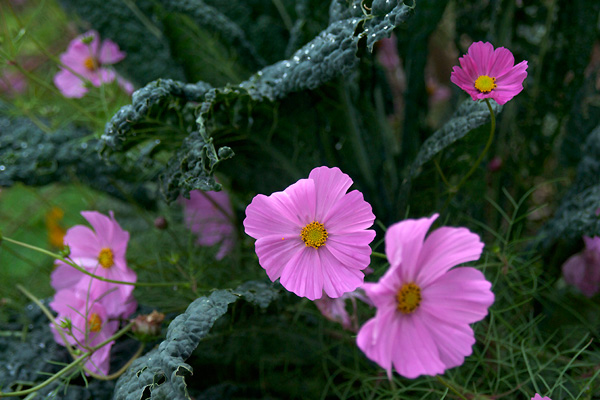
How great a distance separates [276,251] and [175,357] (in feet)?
0.46

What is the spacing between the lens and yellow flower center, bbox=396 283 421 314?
42 centimetres

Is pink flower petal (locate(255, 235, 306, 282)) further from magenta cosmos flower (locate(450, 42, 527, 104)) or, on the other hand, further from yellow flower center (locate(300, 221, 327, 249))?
magenta cosmos flower (locate(450, 42, 527, 104))

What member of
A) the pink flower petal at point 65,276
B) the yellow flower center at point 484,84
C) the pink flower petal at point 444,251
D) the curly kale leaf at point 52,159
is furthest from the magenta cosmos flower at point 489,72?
the pink flower petal at point 65,276

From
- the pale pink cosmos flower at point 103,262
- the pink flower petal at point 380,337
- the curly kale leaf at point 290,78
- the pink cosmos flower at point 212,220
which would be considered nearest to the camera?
the pink flower petal at point 380,337

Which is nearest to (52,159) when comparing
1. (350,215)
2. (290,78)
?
(290,78)

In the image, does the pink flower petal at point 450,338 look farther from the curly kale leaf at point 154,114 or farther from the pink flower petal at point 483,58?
the curly kale leaf at point 154,114

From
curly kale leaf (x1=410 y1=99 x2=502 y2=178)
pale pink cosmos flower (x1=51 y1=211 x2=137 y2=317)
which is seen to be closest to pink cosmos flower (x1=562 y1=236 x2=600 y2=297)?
curly kale leaf (x1=410 y1=99 x2=502 y2=178)

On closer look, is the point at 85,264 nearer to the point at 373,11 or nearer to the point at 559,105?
the point at 373,11

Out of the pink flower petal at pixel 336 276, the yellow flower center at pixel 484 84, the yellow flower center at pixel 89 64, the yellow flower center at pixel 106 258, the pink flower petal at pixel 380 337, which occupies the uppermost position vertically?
the yellow flower center at pixel 89 64

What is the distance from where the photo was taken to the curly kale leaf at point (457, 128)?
547mm

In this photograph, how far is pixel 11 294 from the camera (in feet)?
2.83

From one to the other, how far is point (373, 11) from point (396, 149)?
451 millimetres

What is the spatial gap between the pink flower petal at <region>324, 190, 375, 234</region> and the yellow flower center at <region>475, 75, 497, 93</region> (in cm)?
14

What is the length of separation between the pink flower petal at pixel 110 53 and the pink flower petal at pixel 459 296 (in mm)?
738
